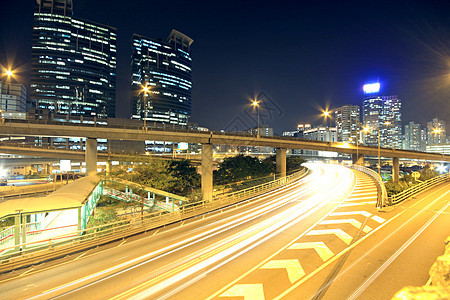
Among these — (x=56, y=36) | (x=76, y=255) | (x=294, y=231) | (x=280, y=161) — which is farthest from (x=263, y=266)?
(x=56, y=36)

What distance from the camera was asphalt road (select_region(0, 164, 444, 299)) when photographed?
26.9 feet

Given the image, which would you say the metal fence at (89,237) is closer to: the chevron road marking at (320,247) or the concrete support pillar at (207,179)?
the chevron road marking at (320,247)

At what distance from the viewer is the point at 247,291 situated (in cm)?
795

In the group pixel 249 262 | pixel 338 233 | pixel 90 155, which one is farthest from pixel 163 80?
pixel 249 262

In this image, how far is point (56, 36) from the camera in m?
141

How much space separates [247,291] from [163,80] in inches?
7474

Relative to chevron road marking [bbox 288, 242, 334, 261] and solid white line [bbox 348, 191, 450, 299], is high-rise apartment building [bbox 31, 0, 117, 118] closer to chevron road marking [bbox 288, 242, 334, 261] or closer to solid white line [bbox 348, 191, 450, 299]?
chevron road marking [bbox 288, 242, 334, 261]

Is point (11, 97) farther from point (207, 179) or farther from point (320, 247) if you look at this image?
point (320, 247)

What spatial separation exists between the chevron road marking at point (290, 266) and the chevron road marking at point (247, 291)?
1452 millimetres

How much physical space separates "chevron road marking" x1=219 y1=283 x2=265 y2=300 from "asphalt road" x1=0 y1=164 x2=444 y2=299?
0.12 feet

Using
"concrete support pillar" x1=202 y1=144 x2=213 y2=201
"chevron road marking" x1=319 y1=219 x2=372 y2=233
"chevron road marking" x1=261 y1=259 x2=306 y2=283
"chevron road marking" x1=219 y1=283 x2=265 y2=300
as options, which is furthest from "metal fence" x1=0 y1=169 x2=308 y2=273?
"concrete support pillar" x1=202 y1=144 x2=213 y2=201

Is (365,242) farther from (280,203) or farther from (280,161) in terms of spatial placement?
(280,161)

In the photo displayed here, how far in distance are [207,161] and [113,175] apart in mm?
21334

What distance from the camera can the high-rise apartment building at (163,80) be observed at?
570 ft
